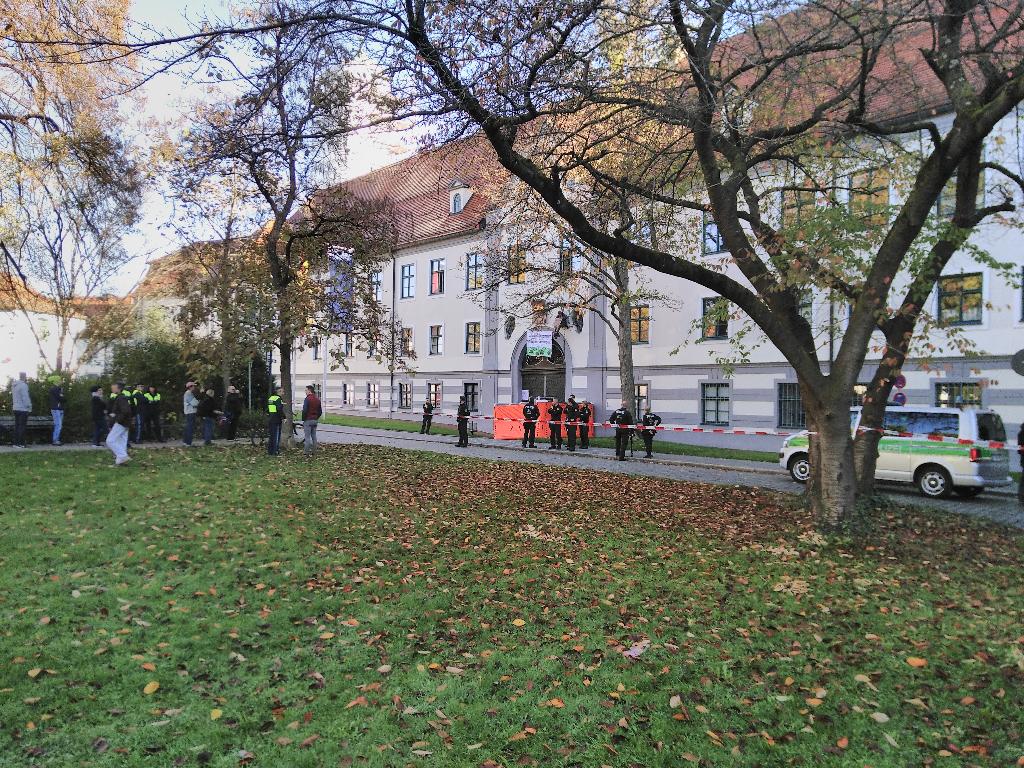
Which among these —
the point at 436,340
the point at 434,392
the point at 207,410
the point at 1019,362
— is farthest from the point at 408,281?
the point at 1019,362

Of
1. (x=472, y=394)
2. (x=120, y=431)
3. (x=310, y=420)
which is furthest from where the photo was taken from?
(x=472, y=394)

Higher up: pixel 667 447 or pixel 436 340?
pixel 436 340

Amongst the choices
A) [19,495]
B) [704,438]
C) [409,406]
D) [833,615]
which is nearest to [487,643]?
[833,615]

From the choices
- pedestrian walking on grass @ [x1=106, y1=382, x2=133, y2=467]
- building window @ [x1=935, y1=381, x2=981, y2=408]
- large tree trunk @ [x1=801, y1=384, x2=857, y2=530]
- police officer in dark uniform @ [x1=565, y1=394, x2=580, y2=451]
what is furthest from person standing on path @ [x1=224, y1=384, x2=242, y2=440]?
building window @ [x1=935, y1=381, x2=981, y2=408]

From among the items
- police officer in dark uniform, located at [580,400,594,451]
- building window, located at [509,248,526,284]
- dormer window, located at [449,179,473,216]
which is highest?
dormer window, located at [449,179,473,216]

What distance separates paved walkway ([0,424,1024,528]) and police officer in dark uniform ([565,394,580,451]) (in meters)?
0.80

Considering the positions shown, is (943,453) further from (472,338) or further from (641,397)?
(472,338)

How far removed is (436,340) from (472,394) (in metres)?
4.19

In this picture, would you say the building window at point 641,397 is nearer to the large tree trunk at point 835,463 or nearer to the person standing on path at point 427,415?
the person standing on path at point 427,415

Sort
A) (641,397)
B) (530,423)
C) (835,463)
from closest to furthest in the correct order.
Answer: (835,463) → (530,423) → (641,397)

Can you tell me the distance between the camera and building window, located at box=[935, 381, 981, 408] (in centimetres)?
2002

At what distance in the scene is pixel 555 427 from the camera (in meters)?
23.6

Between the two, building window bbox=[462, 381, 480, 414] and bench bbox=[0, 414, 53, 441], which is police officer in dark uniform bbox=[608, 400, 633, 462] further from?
bench bbox=[0, 414, 53, 441]

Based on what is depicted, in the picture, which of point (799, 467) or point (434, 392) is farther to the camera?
point (434, 392)
